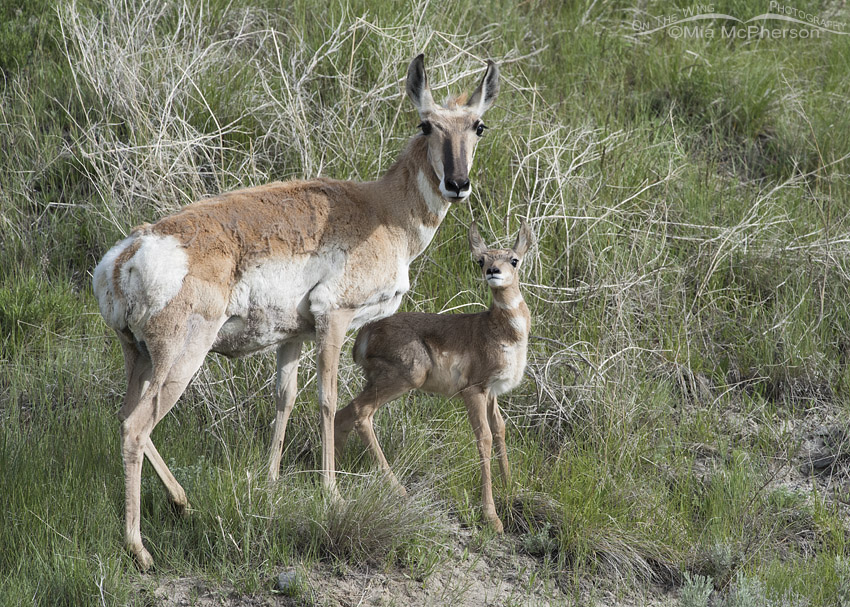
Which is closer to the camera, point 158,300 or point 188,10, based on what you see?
point 158,300

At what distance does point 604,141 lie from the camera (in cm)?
874

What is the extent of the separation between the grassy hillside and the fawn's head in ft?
3.85

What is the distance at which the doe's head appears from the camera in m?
5.94

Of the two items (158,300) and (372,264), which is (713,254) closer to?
(372,264)

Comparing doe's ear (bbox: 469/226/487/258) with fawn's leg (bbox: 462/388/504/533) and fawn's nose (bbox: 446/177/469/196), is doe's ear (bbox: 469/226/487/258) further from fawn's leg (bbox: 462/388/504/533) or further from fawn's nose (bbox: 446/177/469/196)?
fawn's leg (bbox: 462/388/504/533)

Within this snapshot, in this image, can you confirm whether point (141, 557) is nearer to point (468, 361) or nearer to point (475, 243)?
point (468, 361)

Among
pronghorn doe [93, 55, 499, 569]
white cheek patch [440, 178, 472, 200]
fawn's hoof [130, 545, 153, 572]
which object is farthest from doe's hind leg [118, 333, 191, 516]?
white cheek patch [440, 178, 472, 200]

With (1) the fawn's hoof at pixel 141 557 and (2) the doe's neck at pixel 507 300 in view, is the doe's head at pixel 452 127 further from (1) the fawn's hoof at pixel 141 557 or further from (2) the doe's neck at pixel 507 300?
(1) the fawn's hoof at pixel 141 557

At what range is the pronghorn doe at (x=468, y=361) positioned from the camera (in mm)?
6344

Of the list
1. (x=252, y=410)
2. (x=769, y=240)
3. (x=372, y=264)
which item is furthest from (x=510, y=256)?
(x=769, y=240)

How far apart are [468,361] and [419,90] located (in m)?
1.70

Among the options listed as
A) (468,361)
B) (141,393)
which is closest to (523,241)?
(468,361)

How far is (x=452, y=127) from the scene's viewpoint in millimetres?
6234

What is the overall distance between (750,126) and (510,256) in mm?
4664
